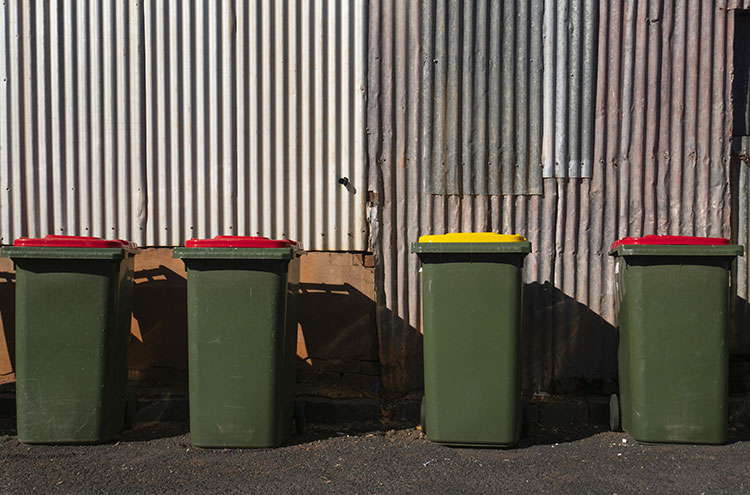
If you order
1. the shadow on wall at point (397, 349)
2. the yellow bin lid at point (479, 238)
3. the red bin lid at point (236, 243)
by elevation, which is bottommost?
the shadow on wall at point (397, 349)

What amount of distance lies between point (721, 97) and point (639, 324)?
2.07 metres

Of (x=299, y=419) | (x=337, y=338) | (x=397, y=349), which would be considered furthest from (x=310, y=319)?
(x=299, y=419)

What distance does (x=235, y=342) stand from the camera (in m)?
3.93

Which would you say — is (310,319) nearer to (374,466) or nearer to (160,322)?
(160,322)

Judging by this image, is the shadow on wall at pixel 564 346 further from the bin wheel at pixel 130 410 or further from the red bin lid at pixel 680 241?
the bin wheel at pixel 130 410

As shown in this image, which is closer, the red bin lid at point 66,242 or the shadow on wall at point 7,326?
the red bin lid at point 66,242

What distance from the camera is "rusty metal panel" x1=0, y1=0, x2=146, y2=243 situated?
4844 millimetres

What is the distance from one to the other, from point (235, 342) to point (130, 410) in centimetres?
102

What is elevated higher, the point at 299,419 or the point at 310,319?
the point at 310,319

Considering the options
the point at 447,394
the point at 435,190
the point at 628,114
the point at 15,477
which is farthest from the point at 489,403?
the point at 15,477

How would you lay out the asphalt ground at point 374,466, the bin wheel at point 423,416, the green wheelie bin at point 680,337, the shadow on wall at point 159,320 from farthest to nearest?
the shadow on wall at point 159,320
the bin wheel at point 423,416
the green wheelie bin at point 680,337
the asphalt ground at point 374,466

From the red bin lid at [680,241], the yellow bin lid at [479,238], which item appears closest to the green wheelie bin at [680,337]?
the red bin lid at [680,241]

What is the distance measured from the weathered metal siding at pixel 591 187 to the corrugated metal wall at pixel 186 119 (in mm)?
317

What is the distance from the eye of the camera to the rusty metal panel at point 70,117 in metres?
4.84
